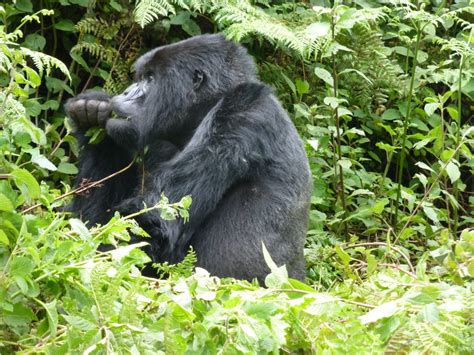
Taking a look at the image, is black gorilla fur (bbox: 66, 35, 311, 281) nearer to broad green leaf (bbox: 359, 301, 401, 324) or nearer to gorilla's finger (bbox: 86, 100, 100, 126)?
gorilla's finger (bbox: 86, 100, 100, 126)

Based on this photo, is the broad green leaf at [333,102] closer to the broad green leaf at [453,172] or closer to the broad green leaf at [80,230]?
the broad green leaf at [453,172]

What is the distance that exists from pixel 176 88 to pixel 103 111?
343 mm

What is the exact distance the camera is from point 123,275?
70.4 inches

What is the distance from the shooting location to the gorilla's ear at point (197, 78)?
3.95 meters

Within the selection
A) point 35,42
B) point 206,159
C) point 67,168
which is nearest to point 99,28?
point 35,42

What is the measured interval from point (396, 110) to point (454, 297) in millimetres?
3586

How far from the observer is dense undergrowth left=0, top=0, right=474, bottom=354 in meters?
1.69

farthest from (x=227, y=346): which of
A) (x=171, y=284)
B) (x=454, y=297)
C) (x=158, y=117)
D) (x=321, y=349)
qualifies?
(x=158, y=117)

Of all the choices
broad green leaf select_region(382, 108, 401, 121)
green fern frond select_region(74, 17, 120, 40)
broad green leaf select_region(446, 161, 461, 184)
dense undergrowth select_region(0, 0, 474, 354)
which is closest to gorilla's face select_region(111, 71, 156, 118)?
dense undergrowth select_region(0, 0, 474, 354)

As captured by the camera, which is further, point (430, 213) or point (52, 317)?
point (430, 213)

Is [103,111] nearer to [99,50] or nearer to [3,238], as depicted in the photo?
[99,50]

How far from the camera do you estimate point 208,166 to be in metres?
3.57

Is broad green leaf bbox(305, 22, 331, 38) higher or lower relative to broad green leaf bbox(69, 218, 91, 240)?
lower

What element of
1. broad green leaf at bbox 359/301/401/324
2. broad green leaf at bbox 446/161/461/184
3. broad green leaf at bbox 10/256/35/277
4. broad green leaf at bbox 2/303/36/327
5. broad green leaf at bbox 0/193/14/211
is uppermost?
broad green leaf at bbox 0/193/14/211
